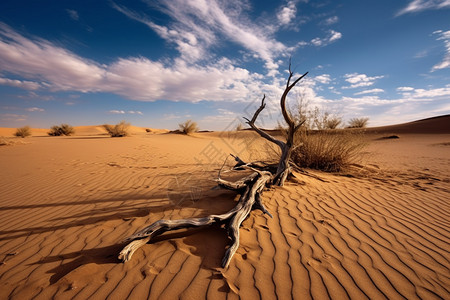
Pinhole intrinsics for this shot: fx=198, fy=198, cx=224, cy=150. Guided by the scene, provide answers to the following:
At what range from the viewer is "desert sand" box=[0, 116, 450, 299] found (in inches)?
62.5

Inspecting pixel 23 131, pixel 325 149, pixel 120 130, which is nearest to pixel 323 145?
pixel 325 149

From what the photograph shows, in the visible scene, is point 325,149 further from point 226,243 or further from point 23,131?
point 23,131

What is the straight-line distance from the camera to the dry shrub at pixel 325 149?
565cm

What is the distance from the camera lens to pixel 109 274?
66.9 inches

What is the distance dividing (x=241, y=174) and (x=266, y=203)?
6.62 ft

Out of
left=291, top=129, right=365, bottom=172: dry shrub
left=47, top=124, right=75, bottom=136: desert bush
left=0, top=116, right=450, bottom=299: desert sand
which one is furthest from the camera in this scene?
left=47, top=124, right=75, bottom=136: desert bush

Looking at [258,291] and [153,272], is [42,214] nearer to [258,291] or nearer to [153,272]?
[153,272]

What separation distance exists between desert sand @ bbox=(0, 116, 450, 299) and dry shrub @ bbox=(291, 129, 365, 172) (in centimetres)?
159

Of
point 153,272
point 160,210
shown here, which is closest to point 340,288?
point 153,272

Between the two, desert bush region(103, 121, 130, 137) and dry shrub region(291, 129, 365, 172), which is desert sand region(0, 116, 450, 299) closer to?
dry shrub region(291, 129, 365, 172)

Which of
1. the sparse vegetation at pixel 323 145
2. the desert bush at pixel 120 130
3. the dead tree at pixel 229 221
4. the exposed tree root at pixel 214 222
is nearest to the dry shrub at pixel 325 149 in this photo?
the sparse vegetation at pixel 323 145

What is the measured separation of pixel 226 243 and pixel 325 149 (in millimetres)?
4789

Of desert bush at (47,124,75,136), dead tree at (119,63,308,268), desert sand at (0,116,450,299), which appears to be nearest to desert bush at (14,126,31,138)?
desert bush at (47,124,75,136)

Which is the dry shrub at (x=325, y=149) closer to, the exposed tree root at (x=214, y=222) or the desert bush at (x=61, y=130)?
the exposed tree root at (x=214, y=222)
